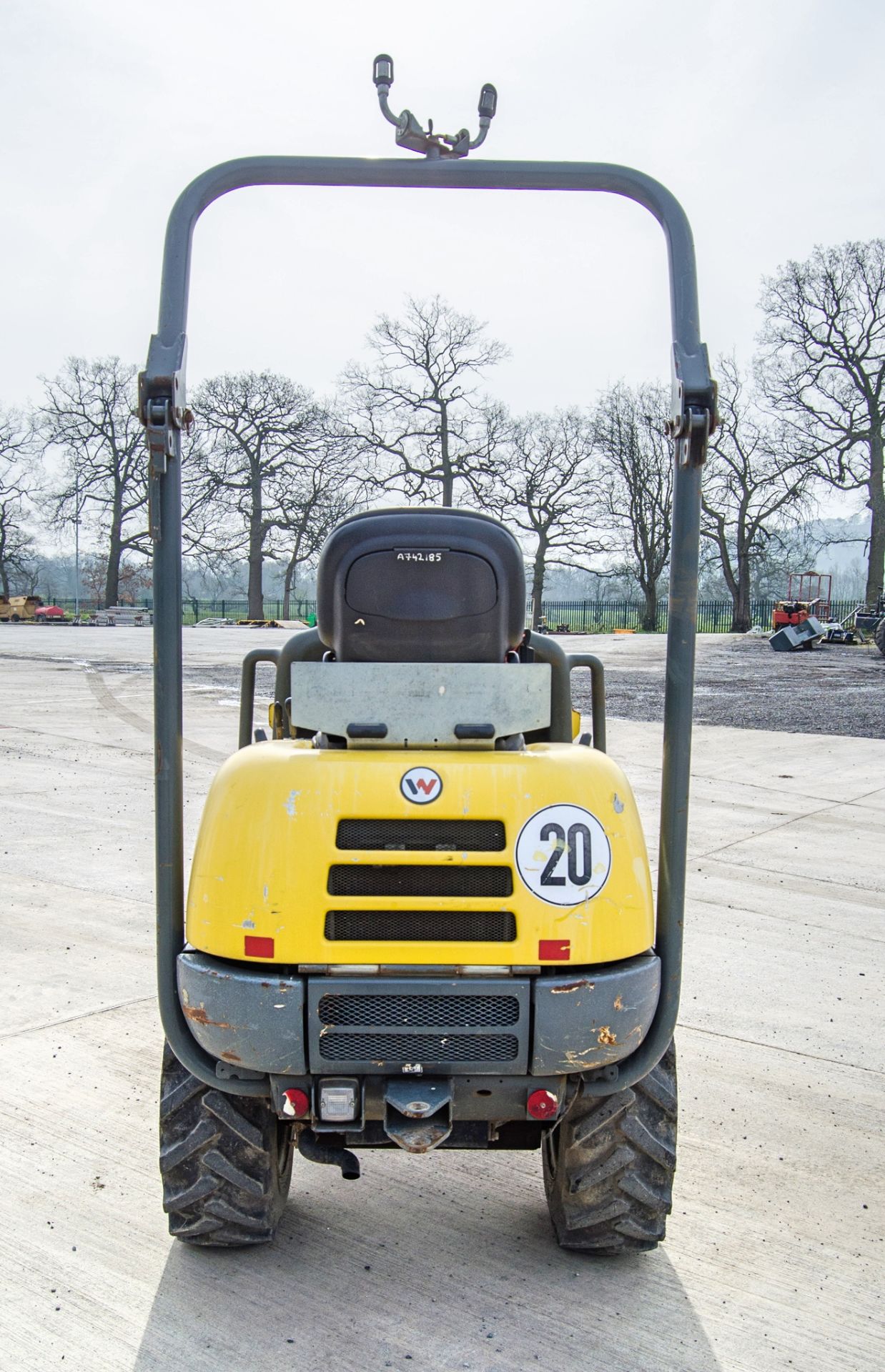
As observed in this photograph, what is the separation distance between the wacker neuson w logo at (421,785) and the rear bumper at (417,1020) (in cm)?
40

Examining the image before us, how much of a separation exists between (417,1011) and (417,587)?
3.20 feet

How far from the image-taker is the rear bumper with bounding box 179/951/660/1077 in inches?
105

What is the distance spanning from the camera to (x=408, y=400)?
10.2 metres

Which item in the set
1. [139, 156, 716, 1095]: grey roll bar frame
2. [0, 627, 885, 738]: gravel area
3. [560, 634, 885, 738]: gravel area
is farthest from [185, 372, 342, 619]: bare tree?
[560, 634, 885, 738]: gravel area

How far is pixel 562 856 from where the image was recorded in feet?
8.84

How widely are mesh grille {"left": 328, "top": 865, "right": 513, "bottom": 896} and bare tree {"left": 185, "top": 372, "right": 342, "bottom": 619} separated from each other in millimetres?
2730

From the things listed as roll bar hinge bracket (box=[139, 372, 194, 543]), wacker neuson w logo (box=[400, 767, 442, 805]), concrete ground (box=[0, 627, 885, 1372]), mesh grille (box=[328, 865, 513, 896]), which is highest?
roll bar hinge bracket (box=[139, 372, 194, 543])

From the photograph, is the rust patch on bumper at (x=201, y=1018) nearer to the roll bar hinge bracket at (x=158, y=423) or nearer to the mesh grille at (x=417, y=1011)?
the mesh grille at (x=417, y=1011)

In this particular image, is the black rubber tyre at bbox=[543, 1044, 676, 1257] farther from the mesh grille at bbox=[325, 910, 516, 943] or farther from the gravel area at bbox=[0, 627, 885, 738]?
the gravel area at bbox=[0, 627, 885, 738]

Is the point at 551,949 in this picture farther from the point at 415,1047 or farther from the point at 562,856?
the point at 415,1047

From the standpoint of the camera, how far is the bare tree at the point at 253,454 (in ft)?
38.2

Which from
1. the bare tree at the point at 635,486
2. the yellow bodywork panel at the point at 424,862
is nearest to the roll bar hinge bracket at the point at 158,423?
the yellow bodywork panel at the point at 424,862

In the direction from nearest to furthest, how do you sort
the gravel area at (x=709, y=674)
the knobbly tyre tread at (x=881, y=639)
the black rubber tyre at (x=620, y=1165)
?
the black rubber tyre at (x=620, y=1165) → the gravel area at (x=709, y=674) → the knobbly tyre tread at (x=881, y=639)

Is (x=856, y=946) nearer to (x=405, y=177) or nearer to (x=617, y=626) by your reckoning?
(x=405, y=177)
